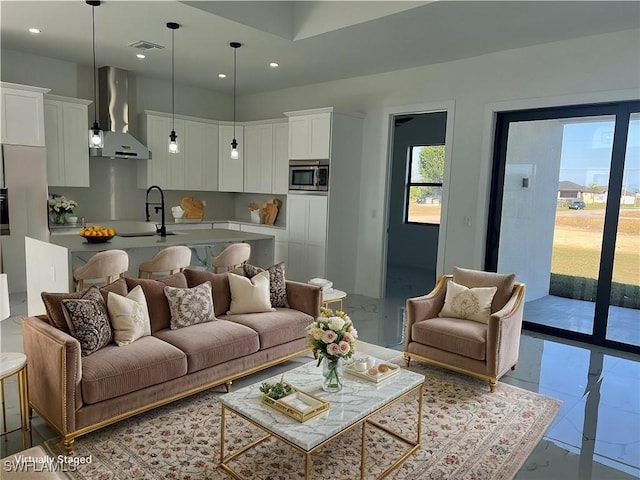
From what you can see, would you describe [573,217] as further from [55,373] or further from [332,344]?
[55,373]

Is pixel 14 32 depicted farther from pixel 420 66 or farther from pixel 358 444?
pixel 358 444

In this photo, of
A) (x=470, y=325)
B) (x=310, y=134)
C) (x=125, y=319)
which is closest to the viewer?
(x=125, y=319)

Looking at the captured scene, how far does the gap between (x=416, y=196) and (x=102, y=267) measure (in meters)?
6.41

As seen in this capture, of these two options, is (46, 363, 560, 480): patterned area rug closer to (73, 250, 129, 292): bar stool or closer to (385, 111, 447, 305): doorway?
(73, 250, 129, 292): bar stool

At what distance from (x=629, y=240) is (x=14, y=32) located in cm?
705

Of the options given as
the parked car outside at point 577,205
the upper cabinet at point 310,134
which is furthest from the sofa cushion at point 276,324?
the parked car outside at point 577,205

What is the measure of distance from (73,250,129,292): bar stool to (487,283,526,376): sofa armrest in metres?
3.20

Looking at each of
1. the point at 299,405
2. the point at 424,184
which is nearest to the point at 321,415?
the point at 299,405

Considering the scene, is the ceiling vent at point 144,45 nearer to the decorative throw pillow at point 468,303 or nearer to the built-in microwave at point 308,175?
the built-in microwave at point 308,175

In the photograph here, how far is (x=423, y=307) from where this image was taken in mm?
4066

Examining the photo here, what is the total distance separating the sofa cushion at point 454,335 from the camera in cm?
360

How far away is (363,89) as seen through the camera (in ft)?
21.3

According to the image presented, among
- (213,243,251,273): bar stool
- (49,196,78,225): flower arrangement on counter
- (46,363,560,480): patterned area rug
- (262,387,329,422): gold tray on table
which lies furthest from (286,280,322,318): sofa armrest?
(49,196,78,225): flower arrangement on counter

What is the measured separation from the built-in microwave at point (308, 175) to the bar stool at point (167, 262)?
7.72ft
